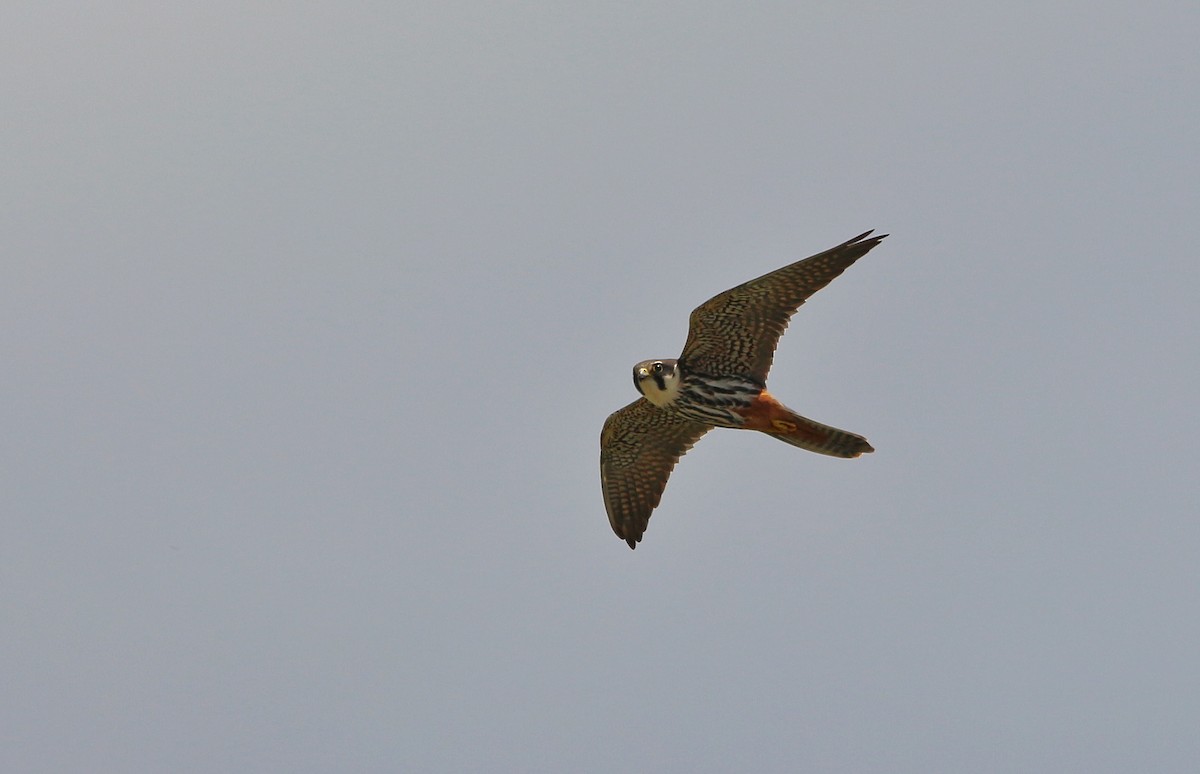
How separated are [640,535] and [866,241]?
13.2 feet

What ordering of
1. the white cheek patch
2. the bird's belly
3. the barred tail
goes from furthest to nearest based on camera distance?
the white cheek patch, the bird's belly, the barred tail

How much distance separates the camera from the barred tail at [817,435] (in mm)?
13188

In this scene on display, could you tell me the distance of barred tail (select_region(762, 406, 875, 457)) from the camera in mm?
13188

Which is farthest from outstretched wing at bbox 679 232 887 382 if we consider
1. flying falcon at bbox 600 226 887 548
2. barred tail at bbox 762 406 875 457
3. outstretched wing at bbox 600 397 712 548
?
outstretched wing at bbox 600 397 712 548

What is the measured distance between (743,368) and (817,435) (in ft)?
2.99

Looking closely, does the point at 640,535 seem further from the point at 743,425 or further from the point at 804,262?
the point at 804,262

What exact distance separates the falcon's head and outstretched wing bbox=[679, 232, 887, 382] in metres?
0.17

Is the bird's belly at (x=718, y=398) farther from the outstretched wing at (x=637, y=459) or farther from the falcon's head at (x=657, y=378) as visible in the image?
the outstretched wing at (x=637, y=459)

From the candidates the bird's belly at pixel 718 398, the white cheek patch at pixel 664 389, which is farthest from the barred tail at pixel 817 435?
the white cheek patch at pixel 664 389

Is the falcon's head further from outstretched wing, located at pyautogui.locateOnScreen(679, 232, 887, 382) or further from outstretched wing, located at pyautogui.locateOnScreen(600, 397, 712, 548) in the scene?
outstretched wing, located at pyautogui.locateOnScreen(600, 397, 712, 548)

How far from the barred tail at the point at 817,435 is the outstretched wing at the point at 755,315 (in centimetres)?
42

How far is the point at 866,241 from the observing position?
1257 cm

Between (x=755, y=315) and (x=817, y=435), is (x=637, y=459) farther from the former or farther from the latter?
(x=755, y=315)

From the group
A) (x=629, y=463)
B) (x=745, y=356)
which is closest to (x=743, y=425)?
(x=745, y=356)
